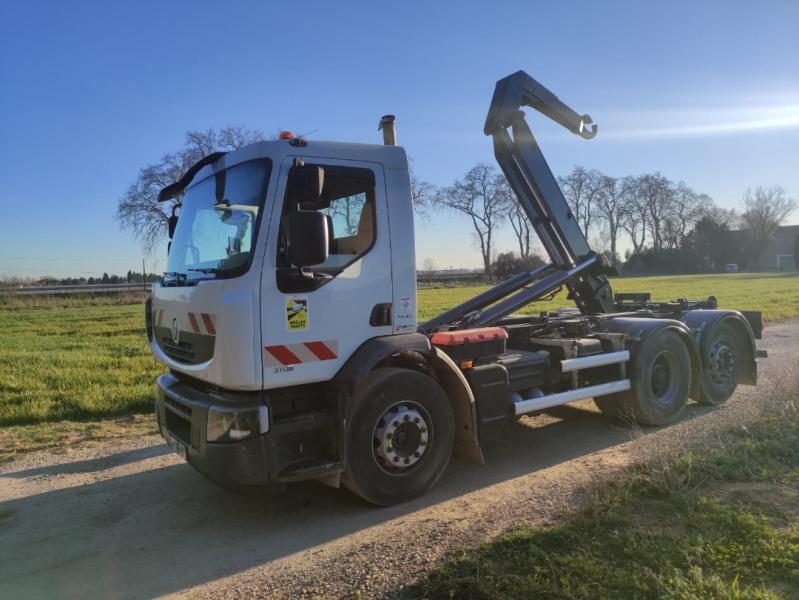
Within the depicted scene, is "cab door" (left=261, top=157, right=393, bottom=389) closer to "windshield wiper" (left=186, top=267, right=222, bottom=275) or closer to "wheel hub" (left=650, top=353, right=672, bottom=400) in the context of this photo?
"windshield wiper" (left=186, top=267, right=222, bottom=275)

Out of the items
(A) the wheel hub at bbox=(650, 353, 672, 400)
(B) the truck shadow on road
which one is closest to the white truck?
(B) the truck shadow on road

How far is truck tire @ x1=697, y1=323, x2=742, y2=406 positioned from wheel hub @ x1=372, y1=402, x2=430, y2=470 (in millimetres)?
A: 4576

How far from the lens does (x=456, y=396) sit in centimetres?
505

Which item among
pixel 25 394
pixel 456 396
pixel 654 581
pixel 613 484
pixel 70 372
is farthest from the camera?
pixel 70 372

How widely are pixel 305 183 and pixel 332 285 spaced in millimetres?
771

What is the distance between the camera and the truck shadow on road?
144 inches

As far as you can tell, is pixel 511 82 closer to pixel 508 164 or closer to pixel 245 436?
pixel 508 164

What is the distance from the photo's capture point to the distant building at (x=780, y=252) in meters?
77.3

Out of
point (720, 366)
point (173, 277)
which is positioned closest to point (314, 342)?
point (173, 277)

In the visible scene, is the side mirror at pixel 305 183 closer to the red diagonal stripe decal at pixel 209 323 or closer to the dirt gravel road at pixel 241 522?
the red diagonal stripe decal at pixel 209 323

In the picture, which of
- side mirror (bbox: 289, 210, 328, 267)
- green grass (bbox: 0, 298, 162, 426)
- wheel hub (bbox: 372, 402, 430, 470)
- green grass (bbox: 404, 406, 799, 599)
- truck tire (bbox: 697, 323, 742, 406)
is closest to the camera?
green grass (bbox: 404, 406, 799, 599)

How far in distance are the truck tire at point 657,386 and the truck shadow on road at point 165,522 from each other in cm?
75

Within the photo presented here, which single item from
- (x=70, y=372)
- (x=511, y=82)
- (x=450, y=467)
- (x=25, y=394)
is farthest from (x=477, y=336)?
(x=70, y=372)

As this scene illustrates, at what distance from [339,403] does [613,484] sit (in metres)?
2.26
